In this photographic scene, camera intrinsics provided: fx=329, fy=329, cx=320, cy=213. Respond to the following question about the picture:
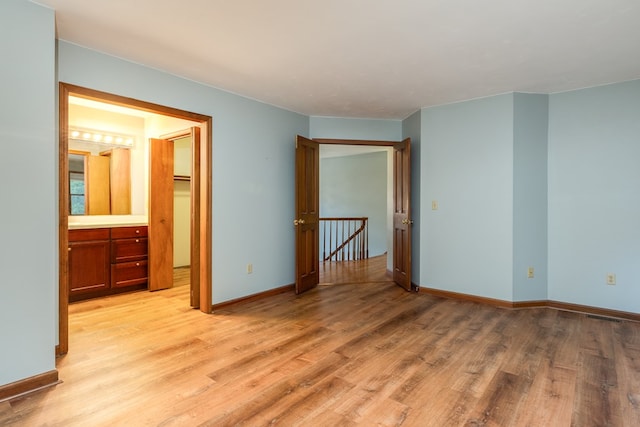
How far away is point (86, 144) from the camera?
4.43 m

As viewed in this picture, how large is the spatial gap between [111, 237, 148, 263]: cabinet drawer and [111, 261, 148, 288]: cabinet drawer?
66mm

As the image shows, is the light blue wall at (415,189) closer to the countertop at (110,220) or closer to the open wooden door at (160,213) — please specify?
the open wooden door at (160,213)

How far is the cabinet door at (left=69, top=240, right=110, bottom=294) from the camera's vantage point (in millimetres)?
3758

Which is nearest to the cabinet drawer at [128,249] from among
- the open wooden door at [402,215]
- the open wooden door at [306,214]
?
the open wooden door at [306,214]

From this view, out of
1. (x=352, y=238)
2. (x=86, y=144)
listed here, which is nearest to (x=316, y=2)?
(x=86, y=144)

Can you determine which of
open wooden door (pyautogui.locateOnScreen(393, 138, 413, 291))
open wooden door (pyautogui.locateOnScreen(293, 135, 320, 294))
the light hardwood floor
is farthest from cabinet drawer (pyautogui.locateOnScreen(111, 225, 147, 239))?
open wooden door (pyautogui.locateOnScreen(393, 138, 413, 291))

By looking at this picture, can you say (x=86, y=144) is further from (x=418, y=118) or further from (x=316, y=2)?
(x=418, y=118)

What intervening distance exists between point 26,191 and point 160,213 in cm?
241

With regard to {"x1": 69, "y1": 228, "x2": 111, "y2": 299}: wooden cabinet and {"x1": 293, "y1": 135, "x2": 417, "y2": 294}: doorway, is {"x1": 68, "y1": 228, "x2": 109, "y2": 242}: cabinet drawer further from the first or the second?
{"x1": 293, "y1": 135, "x2": 417, "y2": 294}: doorway

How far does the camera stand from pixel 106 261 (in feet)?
13.3

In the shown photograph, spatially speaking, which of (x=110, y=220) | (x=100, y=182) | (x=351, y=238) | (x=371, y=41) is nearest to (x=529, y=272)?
(x=371, y=41)

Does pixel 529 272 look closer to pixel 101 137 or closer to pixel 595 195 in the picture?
pixel 595 195

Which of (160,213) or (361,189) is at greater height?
(361,189)

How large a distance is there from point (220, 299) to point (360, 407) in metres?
2.18
